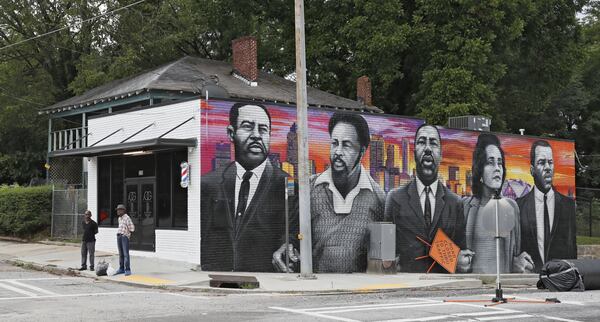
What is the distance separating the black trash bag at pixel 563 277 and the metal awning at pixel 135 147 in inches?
407

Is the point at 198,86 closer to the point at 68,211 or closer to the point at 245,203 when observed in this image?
the point at 68,211

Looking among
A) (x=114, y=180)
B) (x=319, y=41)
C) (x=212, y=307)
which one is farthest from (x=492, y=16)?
(x=212, y=307)

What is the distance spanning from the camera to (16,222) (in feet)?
88.7

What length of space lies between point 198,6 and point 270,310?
28.0 m

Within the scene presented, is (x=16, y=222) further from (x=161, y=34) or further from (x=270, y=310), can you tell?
(x=270, y=310)

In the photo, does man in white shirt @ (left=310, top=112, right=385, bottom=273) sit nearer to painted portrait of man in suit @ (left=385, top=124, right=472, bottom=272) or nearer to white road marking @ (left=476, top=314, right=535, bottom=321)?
painted portrait of man in suit @ (left=385, top=124, right=472, bottom=272)

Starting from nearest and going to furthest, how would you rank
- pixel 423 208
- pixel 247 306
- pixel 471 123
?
pixel 247 306 < pixel 423 208 < pixel 471 123

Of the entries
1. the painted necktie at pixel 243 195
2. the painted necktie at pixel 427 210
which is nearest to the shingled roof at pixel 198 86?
the painted necktie at pixel 243 195

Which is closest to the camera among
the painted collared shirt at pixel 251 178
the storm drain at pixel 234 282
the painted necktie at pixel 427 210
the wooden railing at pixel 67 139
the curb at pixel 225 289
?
the curb at pixel 225 289

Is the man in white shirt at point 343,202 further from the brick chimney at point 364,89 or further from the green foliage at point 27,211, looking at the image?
the green foliage at point 27,211

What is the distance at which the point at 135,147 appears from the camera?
19.5 metres

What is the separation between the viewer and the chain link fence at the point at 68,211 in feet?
84.5

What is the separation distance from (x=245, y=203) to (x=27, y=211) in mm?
12036

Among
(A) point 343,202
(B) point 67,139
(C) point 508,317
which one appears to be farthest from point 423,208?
(B) point 67,139
